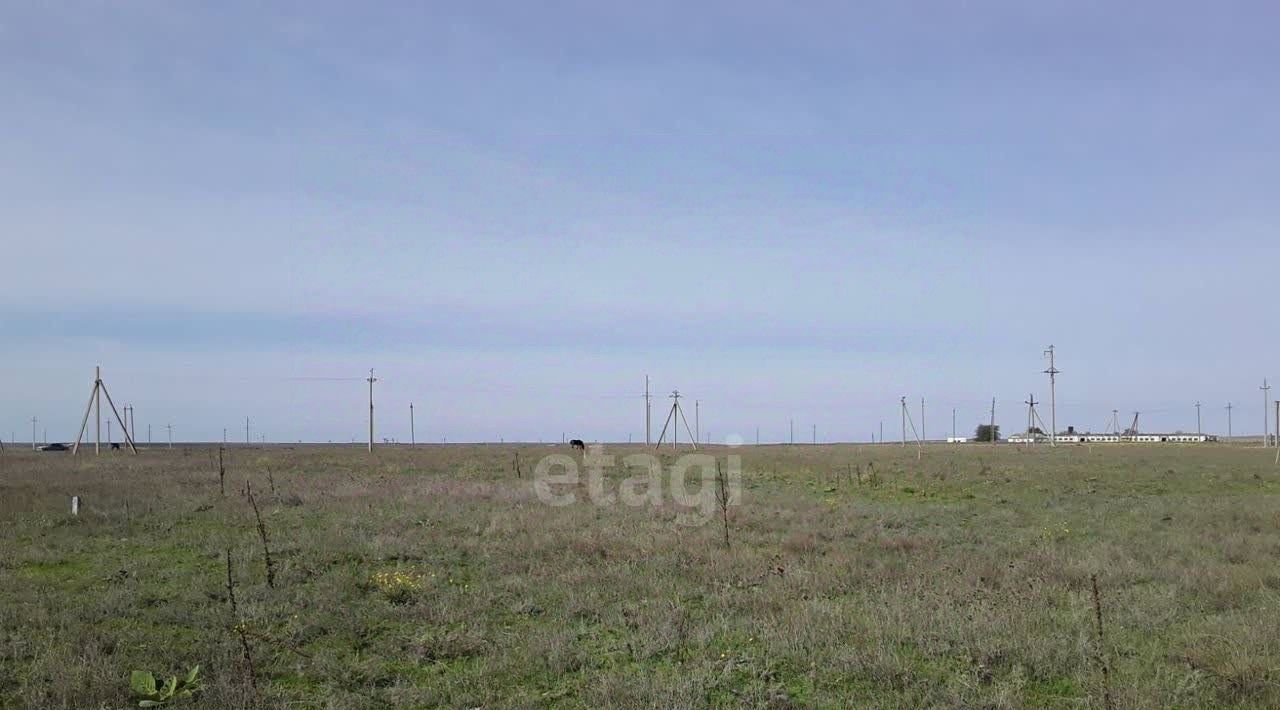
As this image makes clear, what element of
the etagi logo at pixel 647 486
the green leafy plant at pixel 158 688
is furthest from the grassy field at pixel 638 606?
the etagi logo at pixel 647 486

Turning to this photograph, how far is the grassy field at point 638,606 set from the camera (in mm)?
7551

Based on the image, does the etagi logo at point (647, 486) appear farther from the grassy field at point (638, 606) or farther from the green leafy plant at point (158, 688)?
the green leafy plant at point (158, 688)

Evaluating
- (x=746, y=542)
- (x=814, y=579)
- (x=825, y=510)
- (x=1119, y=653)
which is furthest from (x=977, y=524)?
(x=1119, y=653)

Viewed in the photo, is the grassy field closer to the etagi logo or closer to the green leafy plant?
the green leafy plant

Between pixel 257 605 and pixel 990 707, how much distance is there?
7807 mm

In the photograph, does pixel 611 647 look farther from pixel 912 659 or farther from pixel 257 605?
pixel 257 605

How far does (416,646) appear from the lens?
893 centimetres

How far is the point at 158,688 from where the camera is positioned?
760 cm

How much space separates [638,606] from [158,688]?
195 inches

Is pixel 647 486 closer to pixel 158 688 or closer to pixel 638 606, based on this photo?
pixel 638 606

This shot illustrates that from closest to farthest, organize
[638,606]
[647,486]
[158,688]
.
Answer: [158,688]
[638,606]
[647,486]

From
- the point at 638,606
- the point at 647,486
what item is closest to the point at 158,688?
the point at 638,606

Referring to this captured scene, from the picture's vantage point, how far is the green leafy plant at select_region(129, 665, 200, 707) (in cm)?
727

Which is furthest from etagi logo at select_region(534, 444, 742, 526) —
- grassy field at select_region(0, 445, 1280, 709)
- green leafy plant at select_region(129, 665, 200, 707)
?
green leafy plant at select_region(129, 665, 200, 707)
